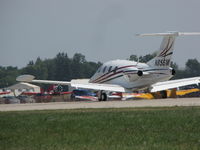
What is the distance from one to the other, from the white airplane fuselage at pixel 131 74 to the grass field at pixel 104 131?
18.0m

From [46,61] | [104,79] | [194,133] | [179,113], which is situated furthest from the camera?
[46,61]

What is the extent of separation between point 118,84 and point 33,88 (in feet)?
382

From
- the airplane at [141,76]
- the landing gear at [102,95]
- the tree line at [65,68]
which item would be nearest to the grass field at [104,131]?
the airplane at [141,76]

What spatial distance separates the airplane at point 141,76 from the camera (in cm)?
4541

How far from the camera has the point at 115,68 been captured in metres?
49.5

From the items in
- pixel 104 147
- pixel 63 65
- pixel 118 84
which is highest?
pixel 63 65

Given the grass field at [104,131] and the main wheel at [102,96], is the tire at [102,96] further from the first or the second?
the grass field at [104,131]

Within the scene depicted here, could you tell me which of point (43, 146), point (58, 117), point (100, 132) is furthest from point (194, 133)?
point (58, 117)

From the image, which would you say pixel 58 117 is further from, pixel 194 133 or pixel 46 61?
pixel 46 61

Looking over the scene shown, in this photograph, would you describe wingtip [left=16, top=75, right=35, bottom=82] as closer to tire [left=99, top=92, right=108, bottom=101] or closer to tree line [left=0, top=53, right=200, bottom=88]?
tire [left=99, top=92, right=108, bottom=101]

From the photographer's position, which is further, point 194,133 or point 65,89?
point 65,89

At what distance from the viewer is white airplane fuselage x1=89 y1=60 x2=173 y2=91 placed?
45.6 metres

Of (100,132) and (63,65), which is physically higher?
(63,65)

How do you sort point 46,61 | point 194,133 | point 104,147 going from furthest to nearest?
1. point 46,61
2. point 194,133
3. point 104,147
